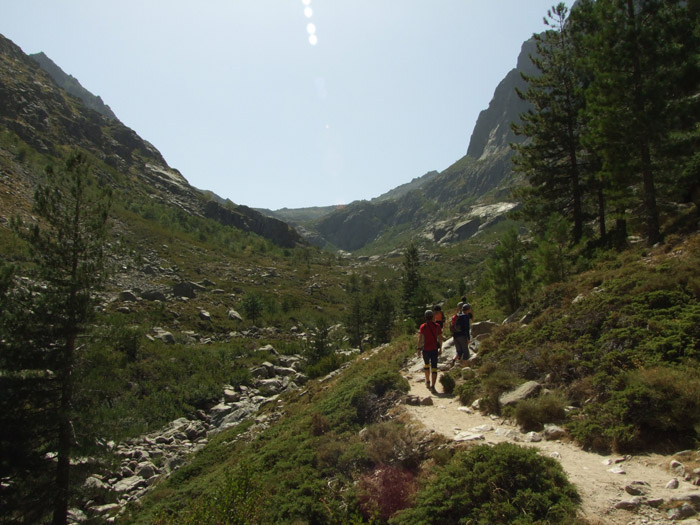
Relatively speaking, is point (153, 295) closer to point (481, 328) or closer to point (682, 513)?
point (481, 328)

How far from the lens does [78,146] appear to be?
295ft

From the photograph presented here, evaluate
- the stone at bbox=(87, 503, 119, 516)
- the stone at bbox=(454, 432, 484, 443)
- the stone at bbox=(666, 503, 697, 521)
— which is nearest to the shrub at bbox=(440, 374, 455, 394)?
the stone at bbox=(454, 432, 484, 443)

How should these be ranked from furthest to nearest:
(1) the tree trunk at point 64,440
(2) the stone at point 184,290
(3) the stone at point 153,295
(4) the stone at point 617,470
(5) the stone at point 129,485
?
1. (2) the stone at point 184,290
2. (3) the stone at point 153,295
3. (5) the stone at point 129,485
4. (1) the tree trunk at point 64,440
5. (4) the stone at point 617,470

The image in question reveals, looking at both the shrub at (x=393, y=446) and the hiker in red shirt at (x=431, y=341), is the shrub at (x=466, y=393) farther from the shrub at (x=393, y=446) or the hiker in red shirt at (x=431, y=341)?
the shrub at (x=393, y=446)

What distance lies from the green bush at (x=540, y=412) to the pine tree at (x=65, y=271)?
12.1 meters

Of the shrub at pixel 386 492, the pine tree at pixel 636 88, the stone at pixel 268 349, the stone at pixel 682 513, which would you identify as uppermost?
the pine tree at pixel 636 88

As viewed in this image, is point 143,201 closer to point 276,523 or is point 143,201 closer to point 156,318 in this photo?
point 156,318

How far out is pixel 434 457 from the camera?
6.49 metres

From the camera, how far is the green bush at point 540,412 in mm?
6977

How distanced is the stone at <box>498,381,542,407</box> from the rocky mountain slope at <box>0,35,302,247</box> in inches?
2164

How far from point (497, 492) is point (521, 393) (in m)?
3.55

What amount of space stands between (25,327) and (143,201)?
288 feet

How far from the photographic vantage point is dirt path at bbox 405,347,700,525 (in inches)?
168

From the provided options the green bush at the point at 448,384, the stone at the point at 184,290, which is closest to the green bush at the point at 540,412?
the green bush at the point at 448,384
